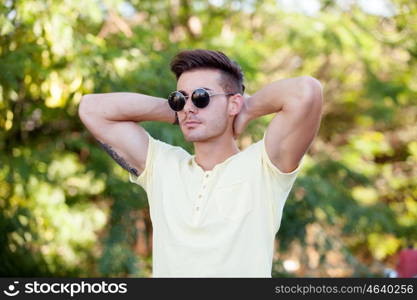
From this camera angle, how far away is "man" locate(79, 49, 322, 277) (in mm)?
2150

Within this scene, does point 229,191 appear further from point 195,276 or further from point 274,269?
point 274,269

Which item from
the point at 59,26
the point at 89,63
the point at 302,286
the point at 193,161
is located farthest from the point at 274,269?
the point at 193,161

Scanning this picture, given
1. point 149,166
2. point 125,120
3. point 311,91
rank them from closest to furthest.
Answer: point 311,91
point 149,166
point 125,120

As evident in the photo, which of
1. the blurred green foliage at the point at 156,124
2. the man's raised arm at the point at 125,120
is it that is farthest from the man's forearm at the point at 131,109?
the blurred green foliage at the point at 156,124

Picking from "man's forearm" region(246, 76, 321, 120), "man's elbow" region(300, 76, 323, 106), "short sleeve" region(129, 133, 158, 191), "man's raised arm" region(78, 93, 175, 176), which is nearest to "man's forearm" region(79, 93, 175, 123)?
"man's raised arm" region(78, 93, 175, 176)

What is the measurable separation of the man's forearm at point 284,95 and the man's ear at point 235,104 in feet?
0.14

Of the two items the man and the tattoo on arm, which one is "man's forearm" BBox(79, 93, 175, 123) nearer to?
the man

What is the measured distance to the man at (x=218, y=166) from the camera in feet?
7.06

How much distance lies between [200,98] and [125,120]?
373mm

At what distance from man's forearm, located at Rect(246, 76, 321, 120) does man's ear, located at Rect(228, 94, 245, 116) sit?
4cm

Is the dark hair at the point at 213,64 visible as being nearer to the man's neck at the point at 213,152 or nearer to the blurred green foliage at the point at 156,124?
the man's neck at the point at 213,152

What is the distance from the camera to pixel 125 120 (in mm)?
2516

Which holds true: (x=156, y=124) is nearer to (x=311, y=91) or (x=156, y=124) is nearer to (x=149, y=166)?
(x=149, y=166)

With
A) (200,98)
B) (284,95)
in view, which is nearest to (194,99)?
(200,98)
